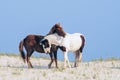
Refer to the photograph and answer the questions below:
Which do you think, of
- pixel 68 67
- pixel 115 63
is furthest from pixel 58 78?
pixel 115 63

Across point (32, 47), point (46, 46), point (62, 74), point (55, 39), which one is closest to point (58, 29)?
point (55, 39)

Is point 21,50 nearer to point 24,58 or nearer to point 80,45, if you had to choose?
point 24,58

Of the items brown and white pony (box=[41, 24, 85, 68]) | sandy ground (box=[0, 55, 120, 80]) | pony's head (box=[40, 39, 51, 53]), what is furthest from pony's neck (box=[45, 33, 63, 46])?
sandy ground (box=[0, 55, 120, 80])

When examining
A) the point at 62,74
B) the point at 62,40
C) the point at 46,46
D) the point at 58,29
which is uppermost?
the point at 58,29

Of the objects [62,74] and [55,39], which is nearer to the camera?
[62,74]

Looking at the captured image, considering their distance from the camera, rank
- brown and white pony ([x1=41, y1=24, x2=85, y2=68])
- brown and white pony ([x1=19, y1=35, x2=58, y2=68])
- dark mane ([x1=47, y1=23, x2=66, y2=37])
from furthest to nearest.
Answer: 1. brown and white pony ([x1=19, y1=35, x2=58, y2=68])
2. dark mane ([x1=47, y1=23, x2=66, y2=37])
3. brown and white pony ([x1=41, y1=24, x2=85, y2=68])

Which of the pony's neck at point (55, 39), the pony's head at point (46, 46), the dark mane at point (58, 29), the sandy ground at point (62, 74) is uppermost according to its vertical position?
the dark mane at point (58, 29)

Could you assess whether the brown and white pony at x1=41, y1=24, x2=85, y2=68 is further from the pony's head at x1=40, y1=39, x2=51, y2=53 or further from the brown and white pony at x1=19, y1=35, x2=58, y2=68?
the brown and white pony at x1=19, y1=35, x2=58, y2=68

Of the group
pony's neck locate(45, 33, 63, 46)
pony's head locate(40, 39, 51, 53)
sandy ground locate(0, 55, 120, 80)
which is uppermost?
pony's neck locate(45, 33, 63, 46)

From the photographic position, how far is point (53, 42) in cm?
1795

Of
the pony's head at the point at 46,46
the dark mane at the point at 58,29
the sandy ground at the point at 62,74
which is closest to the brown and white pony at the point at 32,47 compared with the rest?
the pony's head at the point at 46,46

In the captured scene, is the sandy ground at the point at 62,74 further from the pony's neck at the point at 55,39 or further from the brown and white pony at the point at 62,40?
the pony's neck at the point at 55,39

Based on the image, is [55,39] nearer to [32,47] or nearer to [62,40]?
[62,40]

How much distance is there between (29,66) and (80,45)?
2.03m
